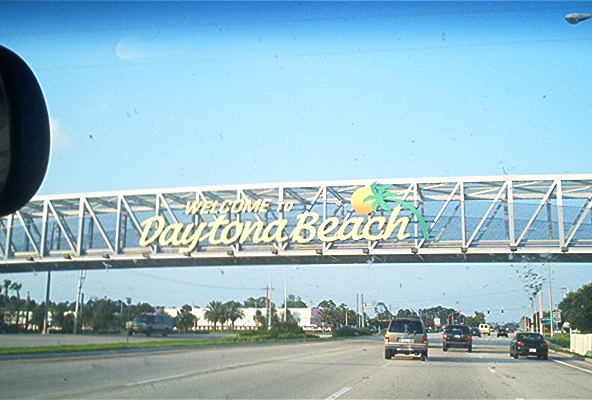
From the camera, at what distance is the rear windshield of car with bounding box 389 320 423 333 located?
31.0 meters

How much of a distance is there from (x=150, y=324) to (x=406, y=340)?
22.7m

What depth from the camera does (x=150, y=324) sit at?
4712 centimetres

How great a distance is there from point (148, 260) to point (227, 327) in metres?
34.5

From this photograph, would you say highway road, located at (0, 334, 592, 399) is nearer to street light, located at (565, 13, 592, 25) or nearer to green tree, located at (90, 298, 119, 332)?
green tree, located at (90, 298, 119, 332)

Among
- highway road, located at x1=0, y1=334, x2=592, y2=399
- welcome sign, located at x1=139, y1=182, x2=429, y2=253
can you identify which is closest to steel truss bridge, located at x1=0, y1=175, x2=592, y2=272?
welcome sign, located at x1=139, y1=182, x2=429, y2=253

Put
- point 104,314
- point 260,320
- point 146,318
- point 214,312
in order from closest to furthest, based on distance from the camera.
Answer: point 104,314 → point 146,318 → point 260,320 → point 214,312

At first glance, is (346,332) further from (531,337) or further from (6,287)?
(6,287)

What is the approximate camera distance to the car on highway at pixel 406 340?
30.5 meters

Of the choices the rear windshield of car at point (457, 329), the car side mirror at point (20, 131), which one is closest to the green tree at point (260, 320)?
the rear windshield of car at point (457, 329)

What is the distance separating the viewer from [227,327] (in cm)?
8456

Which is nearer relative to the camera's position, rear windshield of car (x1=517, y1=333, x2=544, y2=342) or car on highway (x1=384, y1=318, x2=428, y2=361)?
car on highway (x1=384, y1=318, x2=428, y2=361)

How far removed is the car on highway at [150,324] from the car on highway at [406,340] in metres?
18.9

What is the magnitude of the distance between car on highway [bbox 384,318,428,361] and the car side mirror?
88.3ft

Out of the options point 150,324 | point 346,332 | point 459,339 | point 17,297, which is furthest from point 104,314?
point 346,332
